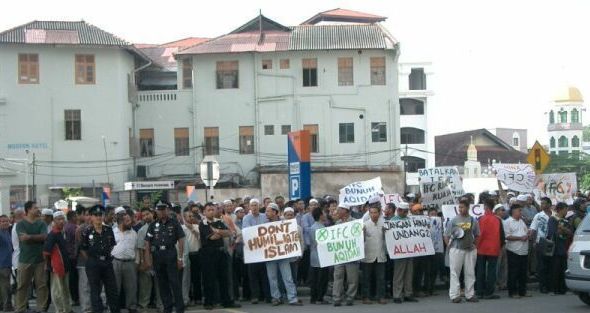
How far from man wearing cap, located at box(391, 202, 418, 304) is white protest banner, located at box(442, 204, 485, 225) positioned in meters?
1.40

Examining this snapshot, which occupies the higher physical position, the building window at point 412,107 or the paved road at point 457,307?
the building window at point 412,107

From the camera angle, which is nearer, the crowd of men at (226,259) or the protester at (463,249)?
the crowd of men at (226,259)

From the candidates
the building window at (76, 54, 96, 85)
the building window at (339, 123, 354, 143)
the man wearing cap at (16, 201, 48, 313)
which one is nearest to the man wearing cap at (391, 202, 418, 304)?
the man wearing cap at (16, 201, 48, 313)

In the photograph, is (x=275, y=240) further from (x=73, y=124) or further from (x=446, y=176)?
(x=73, y=124)

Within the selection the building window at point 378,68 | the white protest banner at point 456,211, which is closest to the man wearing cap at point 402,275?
the white protest banner at point 456,211

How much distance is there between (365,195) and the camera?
23.0 m

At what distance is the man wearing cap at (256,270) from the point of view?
17.6m

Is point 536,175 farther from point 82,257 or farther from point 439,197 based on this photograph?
point 82,257

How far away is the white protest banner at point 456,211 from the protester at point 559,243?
52.2 inches

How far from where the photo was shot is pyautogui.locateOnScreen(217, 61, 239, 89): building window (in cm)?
5525

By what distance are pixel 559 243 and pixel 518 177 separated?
7.94 metres

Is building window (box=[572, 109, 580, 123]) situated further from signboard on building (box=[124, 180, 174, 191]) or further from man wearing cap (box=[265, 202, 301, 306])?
man wearing cap (box=[265, 202, 301, 306])

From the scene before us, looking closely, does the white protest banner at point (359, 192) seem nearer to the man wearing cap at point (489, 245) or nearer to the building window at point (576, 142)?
the man wearing cap at point (489, 245)

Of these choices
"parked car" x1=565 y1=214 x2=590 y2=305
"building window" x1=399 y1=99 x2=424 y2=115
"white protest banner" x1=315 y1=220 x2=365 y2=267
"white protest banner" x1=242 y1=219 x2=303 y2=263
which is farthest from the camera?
"building window" x1=399 y1=99 x2=424 y2=115
